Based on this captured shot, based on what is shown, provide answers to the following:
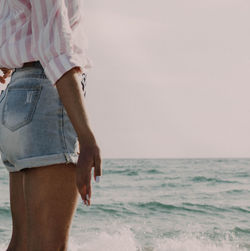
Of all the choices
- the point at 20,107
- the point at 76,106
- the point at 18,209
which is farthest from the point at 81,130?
the point at 18,209

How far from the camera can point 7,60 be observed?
161 cm

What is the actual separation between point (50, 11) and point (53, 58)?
0.15 metres

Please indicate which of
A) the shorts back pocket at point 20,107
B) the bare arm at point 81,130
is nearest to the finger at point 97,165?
the bare arm at point 81,130

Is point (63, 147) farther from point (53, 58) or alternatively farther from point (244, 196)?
point (244, 196)

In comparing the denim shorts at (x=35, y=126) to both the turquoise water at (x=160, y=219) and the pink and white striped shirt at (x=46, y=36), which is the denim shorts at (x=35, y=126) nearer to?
the pink and white striped shirt at (x=46, y=36)

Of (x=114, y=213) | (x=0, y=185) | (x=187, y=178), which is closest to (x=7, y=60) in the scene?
(x=114, y=213)

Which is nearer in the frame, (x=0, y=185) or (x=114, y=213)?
(x=114, y=213)

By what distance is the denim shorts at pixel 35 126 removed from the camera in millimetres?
1467

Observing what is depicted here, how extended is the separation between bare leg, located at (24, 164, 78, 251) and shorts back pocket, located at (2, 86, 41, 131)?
148 millimetres

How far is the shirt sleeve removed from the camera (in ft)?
4.78

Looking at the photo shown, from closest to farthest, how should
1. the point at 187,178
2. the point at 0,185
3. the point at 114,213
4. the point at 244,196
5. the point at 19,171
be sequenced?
the point at 19,171
the point at 114,213
the point at 244,196
the point at 0,185
the point at 187,178

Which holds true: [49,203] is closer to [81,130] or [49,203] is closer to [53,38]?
[81,130]

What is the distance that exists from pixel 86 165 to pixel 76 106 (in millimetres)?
171

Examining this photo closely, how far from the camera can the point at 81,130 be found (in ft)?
4.64
